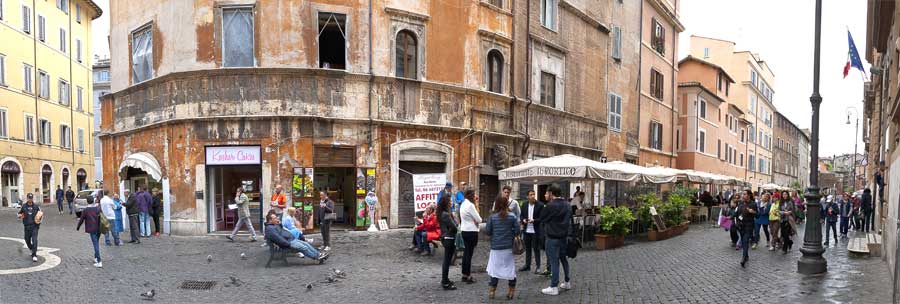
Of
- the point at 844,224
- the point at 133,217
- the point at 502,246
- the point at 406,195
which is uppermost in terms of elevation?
the point at 502,246

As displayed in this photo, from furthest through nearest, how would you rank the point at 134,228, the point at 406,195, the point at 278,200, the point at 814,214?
the point at 406,195 < the point at 134,228 < the point at 278,200 < the point at 814,214

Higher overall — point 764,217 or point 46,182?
point 764,217

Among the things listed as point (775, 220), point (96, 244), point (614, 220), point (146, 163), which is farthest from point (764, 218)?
point (146, 163)

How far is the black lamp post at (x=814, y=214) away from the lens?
10.3 m

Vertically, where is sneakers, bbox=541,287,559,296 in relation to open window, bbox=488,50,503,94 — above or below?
below

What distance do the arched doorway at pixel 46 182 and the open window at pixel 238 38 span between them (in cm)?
2744

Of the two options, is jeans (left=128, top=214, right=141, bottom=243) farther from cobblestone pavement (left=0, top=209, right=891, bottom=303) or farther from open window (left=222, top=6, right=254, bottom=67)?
open window (left=222, top=6, right=254, bottom=67)

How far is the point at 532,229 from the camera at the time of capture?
10523 millimetres

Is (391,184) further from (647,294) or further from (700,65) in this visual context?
(700,65)

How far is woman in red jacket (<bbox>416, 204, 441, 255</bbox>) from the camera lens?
12148 millimetres

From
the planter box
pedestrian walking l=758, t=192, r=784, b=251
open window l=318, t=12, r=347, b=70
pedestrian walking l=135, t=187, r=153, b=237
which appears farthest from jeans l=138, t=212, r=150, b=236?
pedestrian walking l=758, t=192, r=784, b=251

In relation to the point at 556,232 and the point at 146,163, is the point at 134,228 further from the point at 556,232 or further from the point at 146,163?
the point at 556,232

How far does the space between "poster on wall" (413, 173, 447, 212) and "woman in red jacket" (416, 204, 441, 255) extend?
2.59 meters

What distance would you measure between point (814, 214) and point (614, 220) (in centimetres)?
444
